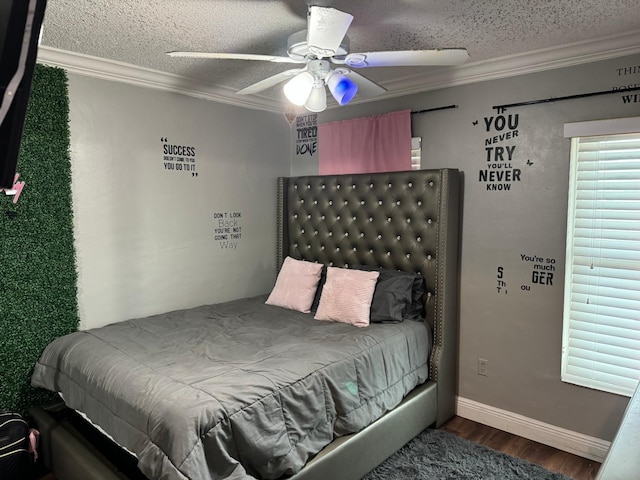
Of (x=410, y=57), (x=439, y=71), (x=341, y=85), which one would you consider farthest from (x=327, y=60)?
(x=439, y=71)

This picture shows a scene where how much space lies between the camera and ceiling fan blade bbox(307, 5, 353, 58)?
1618 millimetres

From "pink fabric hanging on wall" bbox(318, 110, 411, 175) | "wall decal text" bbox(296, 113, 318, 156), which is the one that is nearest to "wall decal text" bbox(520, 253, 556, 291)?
"pink fabric hanging on wall" bbox(318, 110, 411, 175)

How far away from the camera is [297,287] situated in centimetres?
336

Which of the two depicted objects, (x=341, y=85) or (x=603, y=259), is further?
(x=603, y=259)

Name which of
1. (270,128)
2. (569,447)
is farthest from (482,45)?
(569,447)

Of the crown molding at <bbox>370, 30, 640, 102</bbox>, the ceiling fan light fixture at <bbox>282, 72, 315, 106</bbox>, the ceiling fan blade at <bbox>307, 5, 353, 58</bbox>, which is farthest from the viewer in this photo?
the crown molding at <bbox>370, 30, 640, 102</bbox>

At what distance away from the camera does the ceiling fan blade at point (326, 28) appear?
1.62 m

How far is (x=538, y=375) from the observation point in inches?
111

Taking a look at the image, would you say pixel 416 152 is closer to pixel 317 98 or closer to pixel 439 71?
pixel 439 71

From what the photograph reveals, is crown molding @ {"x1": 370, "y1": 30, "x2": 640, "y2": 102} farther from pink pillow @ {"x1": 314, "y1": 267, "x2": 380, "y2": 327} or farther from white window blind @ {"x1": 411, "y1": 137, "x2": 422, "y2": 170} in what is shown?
pink pillow @ {"x1": 314, "y1": 267, "x2": 380, "y2": 327}

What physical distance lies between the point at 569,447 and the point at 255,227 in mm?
2812

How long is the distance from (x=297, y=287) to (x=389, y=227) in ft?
2.78

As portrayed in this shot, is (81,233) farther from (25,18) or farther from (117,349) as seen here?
(25,18)

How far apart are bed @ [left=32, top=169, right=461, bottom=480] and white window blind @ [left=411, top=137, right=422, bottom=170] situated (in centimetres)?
22
